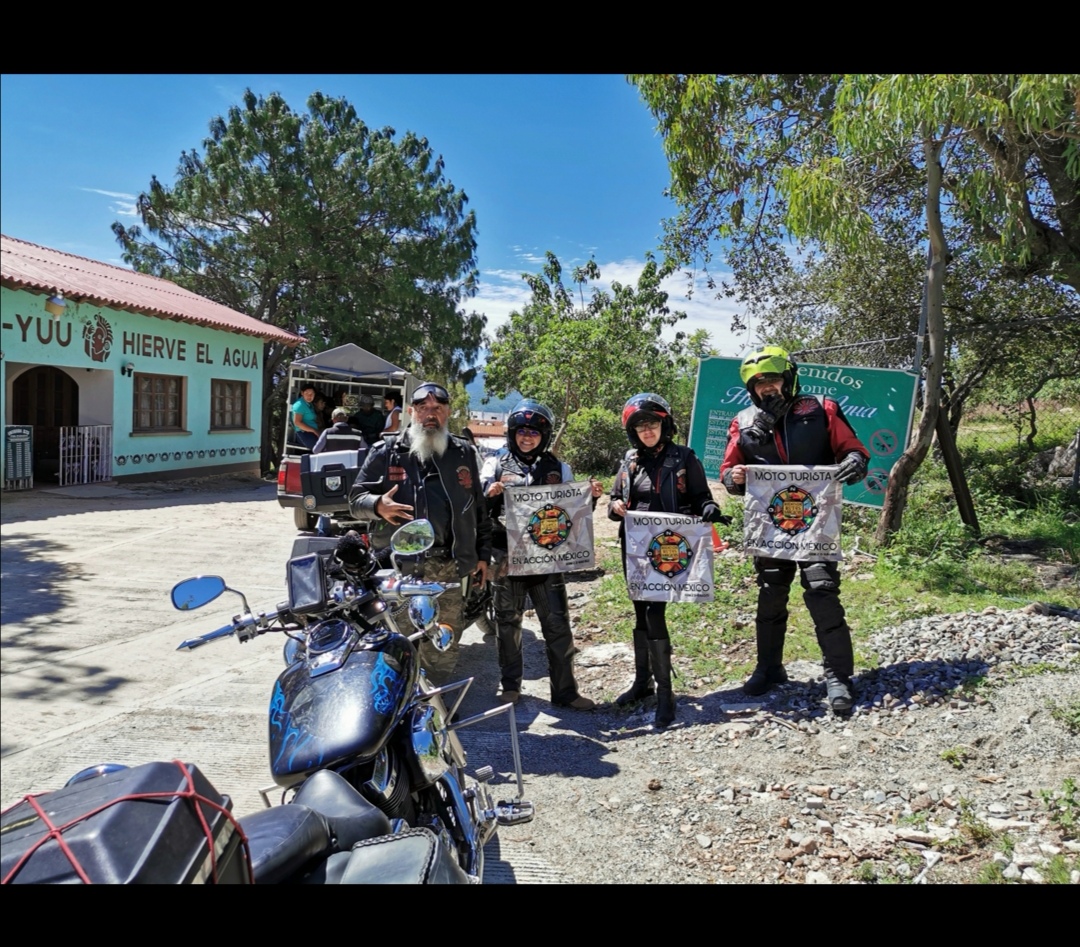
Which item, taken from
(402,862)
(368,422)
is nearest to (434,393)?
(402,862)

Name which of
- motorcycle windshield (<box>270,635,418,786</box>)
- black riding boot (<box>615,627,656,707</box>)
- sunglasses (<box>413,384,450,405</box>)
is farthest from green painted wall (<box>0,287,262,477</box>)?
black riding boot (<box>615,627,656,707</box>)

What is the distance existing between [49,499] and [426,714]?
1.21 meters

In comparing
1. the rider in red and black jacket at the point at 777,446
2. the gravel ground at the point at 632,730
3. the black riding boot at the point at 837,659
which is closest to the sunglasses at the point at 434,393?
the gravel ground at the point at 632,730

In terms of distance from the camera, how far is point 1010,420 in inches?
480

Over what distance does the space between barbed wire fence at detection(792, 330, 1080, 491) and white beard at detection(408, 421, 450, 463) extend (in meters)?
7.03

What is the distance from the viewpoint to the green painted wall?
1.51 metres

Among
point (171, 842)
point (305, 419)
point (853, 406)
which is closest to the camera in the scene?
point (171, 842)

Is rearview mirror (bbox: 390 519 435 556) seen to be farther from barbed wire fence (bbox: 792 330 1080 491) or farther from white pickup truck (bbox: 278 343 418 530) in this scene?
barbed wire fence (bbox: 792 330 1080 491)

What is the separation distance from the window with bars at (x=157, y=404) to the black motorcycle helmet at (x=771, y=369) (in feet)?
10.8

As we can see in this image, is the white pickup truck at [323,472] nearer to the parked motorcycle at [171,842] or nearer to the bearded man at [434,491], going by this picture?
the bearded man at [434,491]

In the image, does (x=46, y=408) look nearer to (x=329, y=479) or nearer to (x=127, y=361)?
(x=127, y=361)

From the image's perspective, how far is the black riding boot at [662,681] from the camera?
4.30m

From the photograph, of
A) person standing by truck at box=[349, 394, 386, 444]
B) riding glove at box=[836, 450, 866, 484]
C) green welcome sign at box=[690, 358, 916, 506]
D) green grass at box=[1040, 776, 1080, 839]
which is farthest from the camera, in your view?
person standing by truck at box=[349, 394, 386, 444]

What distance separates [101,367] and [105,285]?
182 mm
